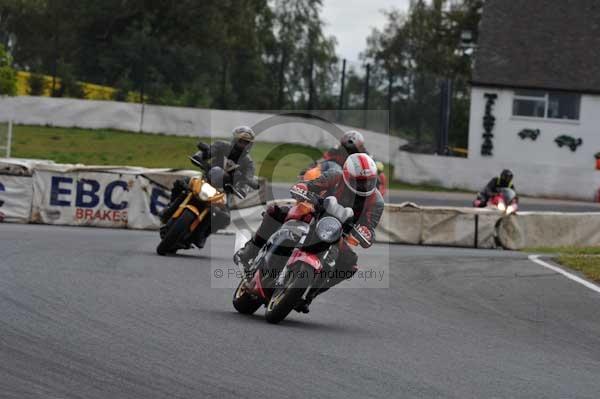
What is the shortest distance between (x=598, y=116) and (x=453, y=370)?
35.5 m

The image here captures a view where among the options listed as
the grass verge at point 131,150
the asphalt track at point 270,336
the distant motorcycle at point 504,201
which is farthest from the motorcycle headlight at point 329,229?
the grass verge at point 131,150

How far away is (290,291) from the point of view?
905 centimetres

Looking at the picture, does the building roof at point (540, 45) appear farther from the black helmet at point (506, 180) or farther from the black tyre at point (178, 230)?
the black tyre at point (178, 230)

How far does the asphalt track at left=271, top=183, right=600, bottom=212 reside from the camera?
30.6 meters

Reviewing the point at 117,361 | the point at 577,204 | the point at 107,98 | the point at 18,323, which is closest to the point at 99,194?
the point at 18,323

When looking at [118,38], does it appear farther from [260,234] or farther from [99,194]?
[260,234]

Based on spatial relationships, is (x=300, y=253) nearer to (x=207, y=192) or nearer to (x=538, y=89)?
(x=207, y=192)

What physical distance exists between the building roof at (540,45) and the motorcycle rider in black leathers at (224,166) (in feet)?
95.9

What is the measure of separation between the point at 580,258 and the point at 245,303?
8.69 metres

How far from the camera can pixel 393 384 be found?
22.9 ft

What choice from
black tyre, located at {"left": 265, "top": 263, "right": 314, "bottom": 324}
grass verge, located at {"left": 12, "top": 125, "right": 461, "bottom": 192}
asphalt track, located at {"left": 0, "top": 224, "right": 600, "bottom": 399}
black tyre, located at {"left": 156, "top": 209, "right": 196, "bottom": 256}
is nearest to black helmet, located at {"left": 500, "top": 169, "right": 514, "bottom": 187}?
asphalt track, located at {"left": 0, "top": 224, "right": 600, "bottom": 399}

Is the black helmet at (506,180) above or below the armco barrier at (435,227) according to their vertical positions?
above

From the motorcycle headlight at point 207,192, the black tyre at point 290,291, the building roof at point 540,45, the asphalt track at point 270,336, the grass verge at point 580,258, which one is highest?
the building roof at point 540,45

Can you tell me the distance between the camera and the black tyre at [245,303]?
384 inches
